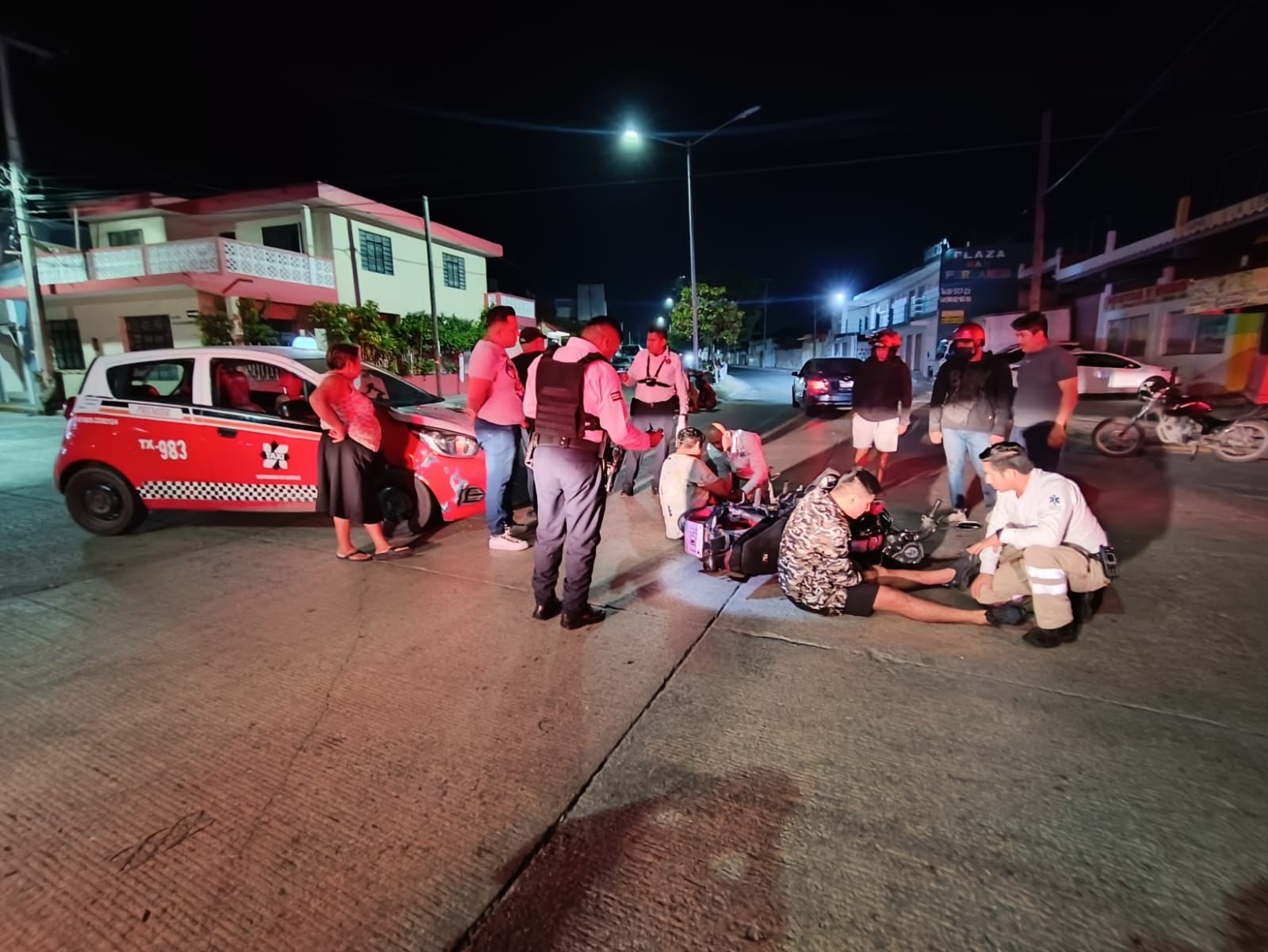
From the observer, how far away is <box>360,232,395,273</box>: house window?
22281 millimetres

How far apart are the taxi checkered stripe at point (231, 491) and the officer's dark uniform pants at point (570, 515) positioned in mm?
2652

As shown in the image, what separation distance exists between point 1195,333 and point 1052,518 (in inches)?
712

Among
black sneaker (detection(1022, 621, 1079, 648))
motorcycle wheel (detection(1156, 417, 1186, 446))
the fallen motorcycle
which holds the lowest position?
black sneaker (detection(1022, 621, 1079, 648))

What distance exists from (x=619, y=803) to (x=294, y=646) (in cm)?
214

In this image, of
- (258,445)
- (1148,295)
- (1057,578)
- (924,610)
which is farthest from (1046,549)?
(1148,295)

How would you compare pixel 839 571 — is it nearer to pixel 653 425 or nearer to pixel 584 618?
pixel 584 618

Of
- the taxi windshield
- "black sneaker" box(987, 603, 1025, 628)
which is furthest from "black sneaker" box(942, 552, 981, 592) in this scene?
the taxi windshield

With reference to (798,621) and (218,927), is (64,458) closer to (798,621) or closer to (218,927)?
(218,927)

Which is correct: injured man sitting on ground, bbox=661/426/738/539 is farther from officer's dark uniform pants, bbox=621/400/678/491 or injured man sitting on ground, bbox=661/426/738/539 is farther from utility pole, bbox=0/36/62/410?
utility pole, bbox=0/36/62/410

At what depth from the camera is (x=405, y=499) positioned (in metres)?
5.37

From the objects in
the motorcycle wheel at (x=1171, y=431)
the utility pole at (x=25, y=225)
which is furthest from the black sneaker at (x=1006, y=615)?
the utility pole at (x=25, y=225)

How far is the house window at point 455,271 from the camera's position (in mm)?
26625

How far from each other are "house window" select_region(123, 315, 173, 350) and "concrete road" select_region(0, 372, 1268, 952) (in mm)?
A: 19340

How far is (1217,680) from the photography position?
2865mm
